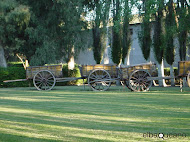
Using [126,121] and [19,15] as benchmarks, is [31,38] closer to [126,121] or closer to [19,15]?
[19,15]

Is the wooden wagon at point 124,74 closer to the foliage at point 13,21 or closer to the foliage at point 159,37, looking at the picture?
the foliage at point 159,37

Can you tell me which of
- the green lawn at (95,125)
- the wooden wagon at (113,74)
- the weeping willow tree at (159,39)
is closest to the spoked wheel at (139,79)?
the wooden wagon at (113,74)

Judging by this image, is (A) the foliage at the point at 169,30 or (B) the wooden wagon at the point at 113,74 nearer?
(B) the wooden wagon at the point at 113,74

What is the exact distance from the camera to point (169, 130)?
211 inches

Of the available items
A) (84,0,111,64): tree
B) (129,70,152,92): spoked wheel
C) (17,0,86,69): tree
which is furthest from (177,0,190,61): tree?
(17,0,86,69): tree

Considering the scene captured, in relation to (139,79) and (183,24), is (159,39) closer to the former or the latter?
(183,24)

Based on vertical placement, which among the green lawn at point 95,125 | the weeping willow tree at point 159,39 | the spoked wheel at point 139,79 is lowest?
the green lawn at point 95,125

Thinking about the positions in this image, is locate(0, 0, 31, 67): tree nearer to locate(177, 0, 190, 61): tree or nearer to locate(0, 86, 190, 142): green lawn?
locate(177, 0, 190, 61): tree

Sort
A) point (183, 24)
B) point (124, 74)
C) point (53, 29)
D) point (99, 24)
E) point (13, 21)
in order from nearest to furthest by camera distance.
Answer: point (124, 74)
point (183, 24)
point (99, 24)
point (13, 21)
point (53, 29)

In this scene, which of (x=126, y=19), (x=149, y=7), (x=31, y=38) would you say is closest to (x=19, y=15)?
(x=31, y=38)

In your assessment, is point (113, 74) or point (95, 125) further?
point (113, 74)

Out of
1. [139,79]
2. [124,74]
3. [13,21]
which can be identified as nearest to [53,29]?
[13,21]

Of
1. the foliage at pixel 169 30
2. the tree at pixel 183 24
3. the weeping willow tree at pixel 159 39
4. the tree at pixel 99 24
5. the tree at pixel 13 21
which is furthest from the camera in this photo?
the tree at pixel 13 21

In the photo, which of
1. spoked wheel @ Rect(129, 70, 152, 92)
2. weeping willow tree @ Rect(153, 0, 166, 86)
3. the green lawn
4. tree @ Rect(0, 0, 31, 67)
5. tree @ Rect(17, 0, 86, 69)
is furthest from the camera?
tree @ Rect(17, 0, 86, 69)
